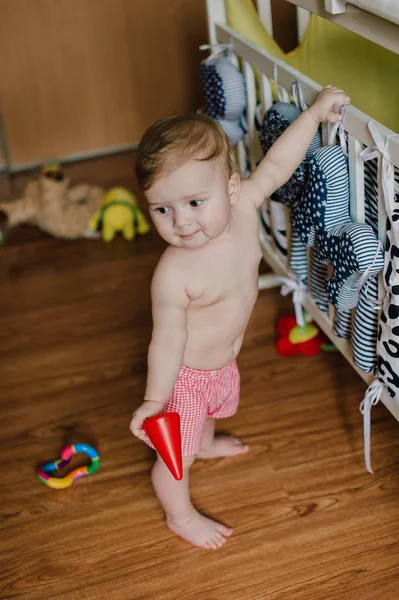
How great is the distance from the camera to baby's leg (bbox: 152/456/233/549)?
1188 millimetres

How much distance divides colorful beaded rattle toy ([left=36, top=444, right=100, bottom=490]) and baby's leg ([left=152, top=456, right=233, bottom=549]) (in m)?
0.18

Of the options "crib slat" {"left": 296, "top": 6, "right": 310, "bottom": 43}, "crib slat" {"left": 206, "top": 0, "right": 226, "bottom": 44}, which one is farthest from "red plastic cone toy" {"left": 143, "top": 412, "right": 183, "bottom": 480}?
"crib slat" {"left": 296, "top": 6, "right": 310, "bottom": 43}

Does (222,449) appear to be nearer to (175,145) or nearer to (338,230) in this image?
(338,230)

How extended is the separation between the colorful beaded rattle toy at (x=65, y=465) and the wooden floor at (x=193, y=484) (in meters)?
0.02

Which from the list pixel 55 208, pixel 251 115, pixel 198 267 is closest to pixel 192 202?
Result: pixel 198 267

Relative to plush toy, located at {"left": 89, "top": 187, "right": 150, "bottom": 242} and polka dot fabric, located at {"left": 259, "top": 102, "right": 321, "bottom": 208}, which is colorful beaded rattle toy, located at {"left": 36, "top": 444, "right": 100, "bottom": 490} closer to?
polka dot fabric, located at {"left": 259, "top": 102, "right": 321, "bottom": 208}

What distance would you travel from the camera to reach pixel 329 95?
110cm

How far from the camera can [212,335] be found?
1128 millimetres

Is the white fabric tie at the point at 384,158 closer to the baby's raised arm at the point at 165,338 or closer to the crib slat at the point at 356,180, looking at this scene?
the crib slat at the point at 356,180

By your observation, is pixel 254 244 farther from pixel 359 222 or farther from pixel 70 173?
pixel 70 173

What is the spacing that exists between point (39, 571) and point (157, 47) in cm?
201

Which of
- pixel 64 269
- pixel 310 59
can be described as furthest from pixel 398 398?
pixel 64 269

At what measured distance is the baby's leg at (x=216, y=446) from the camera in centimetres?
135

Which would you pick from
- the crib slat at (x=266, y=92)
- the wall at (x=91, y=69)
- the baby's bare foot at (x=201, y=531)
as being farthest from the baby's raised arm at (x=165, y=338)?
the wall at (x=91, y=69)
